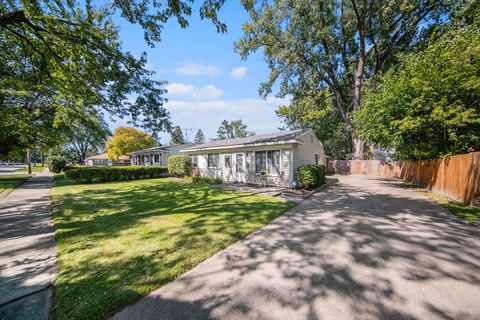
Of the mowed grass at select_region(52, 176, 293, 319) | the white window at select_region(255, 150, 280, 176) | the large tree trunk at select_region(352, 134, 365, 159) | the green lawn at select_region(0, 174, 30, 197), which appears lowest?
the mowed grass at select_region(52, 176, 293, 319)

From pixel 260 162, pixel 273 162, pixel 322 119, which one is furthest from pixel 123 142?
pixel 322 119

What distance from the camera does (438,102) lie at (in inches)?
341

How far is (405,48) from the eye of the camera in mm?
18500

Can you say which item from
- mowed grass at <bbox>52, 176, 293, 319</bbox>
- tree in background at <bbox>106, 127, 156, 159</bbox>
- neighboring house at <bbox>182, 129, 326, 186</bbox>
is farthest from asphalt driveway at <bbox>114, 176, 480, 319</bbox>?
tree in background at <bbox>106, 127, 156, 159</bbox>

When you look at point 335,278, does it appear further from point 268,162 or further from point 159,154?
point 159,154

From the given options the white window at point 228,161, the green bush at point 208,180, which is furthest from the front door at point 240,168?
the green bush at point 208,180

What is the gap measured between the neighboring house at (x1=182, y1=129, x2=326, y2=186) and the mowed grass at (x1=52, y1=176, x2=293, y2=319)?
14.1 feet

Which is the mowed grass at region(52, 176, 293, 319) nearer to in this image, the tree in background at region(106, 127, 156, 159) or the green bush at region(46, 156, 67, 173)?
the green bush at region(46, 156, 67, 173)

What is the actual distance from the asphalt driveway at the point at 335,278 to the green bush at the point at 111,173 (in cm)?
1558

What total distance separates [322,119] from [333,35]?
10.3m

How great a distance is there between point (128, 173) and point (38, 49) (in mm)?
11990

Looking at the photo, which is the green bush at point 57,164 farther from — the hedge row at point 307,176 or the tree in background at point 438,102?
the tree in background at point 438,102

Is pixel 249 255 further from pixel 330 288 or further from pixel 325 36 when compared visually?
pixel 325 36

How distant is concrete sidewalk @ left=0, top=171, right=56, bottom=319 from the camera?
223cm
